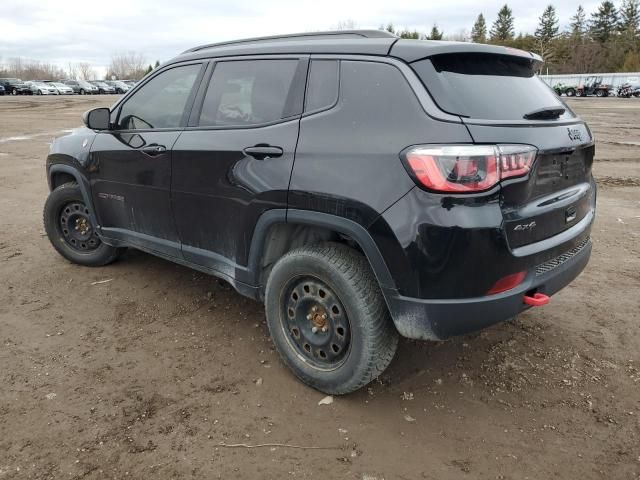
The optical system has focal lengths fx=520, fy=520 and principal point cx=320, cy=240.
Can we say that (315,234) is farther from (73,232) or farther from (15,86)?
(15,86)

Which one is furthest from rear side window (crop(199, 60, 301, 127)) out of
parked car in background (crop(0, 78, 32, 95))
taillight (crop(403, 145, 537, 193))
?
parked car in background (crop(0, 78, 32, 95))

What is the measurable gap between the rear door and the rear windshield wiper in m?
1.19

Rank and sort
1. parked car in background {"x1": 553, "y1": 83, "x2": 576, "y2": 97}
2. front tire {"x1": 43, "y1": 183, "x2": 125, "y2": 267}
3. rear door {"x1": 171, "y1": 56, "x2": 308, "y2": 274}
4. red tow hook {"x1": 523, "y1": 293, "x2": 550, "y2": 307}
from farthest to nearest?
parked car in background {"x1": 553, "y1": 83, "x2": 576, "y2": 97} < front tire {"x1": 43, "y1": 183, "x2": 125, "y2": 267} < rear door {"x1": 171, "y1": 56, "x2": 308, "y2": 274} < red tow hook {"x1": 523, "y1": 293, "x2": 550, "y2": 307}

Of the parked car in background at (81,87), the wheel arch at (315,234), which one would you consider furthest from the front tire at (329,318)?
the parked car in background at (81,87)

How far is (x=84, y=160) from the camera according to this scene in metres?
4.19

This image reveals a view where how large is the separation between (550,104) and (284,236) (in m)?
1.66

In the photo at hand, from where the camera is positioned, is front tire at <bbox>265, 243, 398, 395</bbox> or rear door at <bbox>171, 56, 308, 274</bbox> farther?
rear door at <bbox>171, 56, 308, 274</bbox>

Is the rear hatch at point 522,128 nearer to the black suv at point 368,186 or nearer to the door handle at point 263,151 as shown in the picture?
the black suv at point 368,186

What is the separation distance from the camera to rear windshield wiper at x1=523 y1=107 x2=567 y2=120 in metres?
2.61

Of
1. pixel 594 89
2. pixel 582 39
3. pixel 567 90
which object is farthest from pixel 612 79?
pixel 582 39

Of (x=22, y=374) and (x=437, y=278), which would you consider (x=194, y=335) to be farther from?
(x=437, y=278)

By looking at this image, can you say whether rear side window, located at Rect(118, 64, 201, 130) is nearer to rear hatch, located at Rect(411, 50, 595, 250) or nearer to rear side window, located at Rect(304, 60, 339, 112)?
rear side window, located at Rect(304, 60, 339, 112)

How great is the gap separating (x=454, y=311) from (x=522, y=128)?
91cm

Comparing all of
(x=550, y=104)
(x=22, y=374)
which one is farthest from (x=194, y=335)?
(x=550, y=104)
